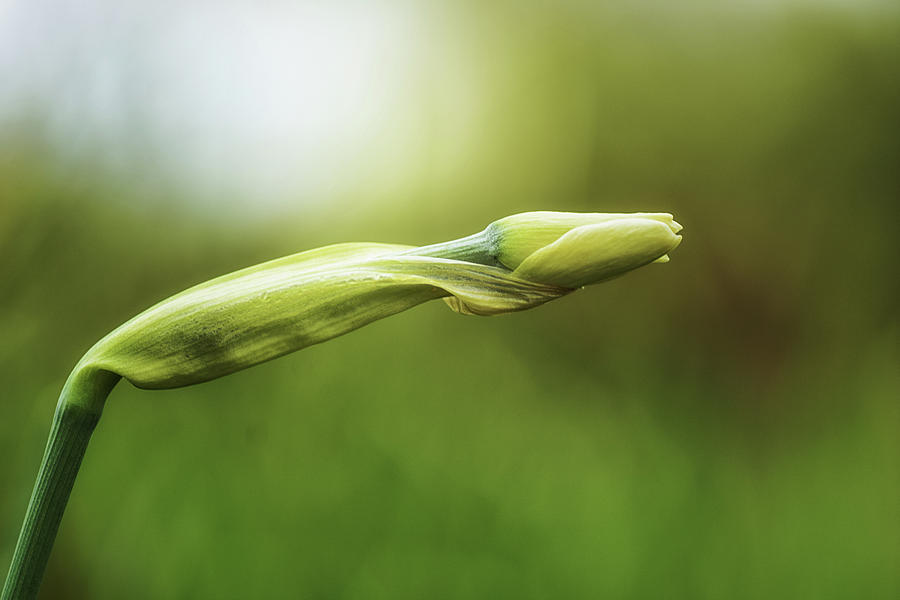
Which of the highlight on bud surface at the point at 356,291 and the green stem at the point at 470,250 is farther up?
the green stem at the point at 470,250

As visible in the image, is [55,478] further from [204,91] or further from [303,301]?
[204,91]

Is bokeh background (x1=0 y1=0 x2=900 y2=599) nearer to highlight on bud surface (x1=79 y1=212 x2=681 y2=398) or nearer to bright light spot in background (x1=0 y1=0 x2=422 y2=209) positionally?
bright light spot in background (x1=0 y1=0 x2=422 y2=209)

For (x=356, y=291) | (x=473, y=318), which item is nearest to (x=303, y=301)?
(x=356, y=291)

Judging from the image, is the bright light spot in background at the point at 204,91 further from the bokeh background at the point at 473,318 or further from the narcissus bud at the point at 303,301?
the narcissus bud at the point at 303,301

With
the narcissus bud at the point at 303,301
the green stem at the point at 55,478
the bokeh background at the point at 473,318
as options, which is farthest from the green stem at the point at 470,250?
the bokeh background at the point at 473,318

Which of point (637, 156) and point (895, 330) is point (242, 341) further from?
point (895, 330)

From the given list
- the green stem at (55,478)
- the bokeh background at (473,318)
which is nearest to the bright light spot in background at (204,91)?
the bokeh background at (473,318)

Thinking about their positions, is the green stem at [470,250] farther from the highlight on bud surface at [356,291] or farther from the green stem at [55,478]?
the green stem at [55,478]

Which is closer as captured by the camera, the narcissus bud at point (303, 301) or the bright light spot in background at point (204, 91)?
the narcissus bud at point (303, 301)
